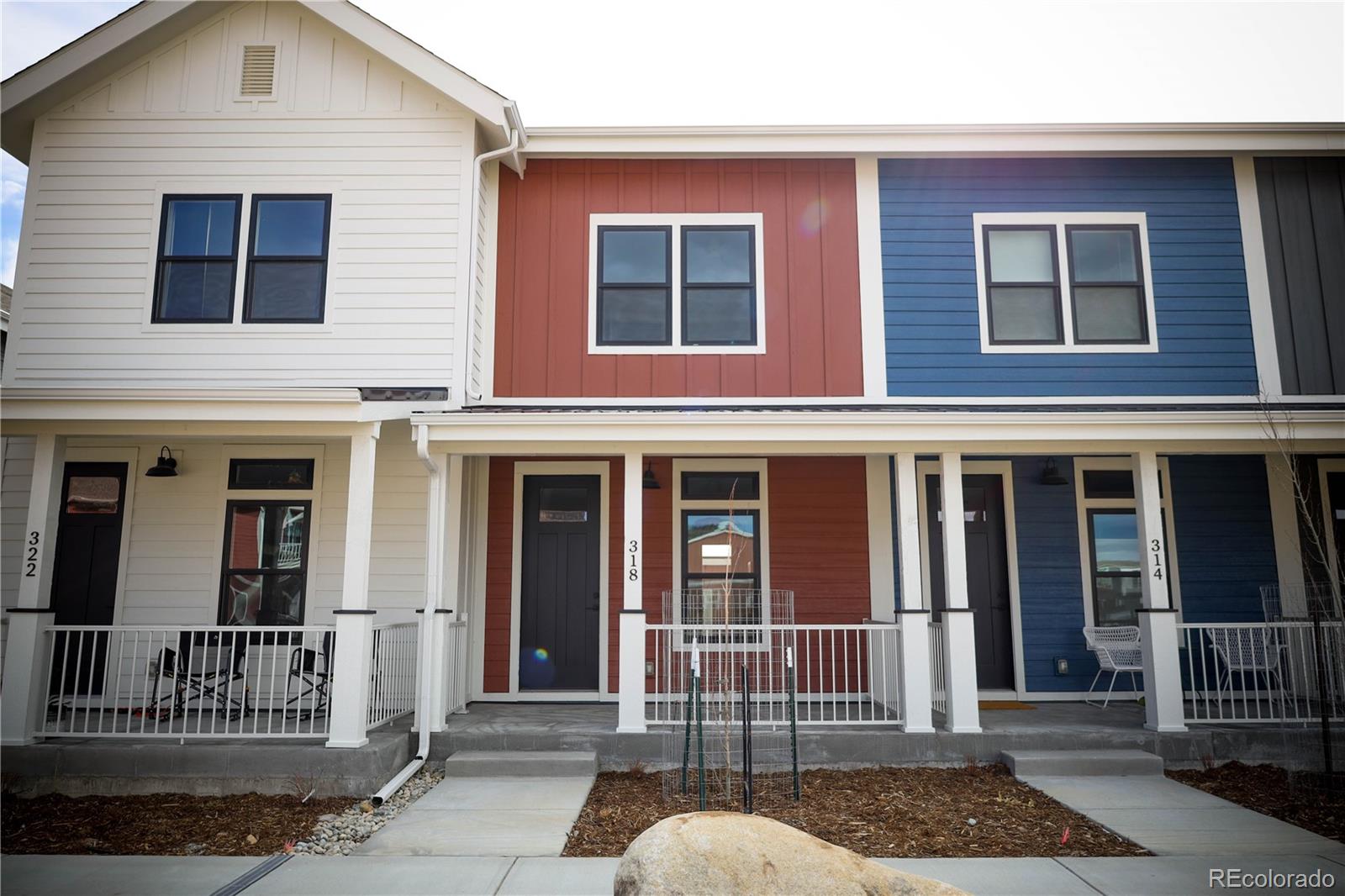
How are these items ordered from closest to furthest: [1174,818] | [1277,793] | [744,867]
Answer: [744,867], [1174,818], [1277,793]

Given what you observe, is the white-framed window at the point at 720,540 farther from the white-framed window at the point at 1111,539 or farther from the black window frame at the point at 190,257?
the black window frame at the point at 190,257

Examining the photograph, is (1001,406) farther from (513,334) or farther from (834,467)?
(513,334)

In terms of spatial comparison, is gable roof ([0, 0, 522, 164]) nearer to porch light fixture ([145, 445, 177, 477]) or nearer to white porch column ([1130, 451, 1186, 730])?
porch light fixture ([145, 445, 177, 477])

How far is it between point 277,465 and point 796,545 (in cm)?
540

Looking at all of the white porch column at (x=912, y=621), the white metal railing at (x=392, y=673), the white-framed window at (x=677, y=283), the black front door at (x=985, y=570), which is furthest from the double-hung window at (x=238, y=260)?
the black front door at (x=985, y=570)

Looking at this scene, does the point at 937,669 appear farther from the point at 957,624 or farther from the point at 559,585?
the point at 559,585

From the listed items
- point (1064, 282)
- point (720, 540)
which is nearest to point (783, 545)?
point (720, 540)

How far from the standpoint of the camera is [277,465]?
9.22 m

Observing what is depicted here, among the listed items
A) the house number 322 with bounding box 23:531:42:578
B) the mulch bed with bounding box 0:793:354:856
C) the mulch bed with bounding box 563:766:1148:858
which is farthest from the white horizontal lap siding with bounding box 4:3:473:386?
the mulch bed with bounding box 563:766:1148:858

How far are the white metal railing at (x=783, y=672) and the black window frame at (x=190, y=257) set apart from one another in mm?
5408

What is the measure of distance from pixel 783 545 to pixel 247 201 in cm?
649

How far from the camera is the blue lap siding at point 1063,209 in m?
9.44

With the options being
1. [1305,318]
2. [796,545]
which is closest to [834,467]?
[796,545]

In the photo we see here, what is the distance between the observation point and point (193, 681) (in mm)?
8242
